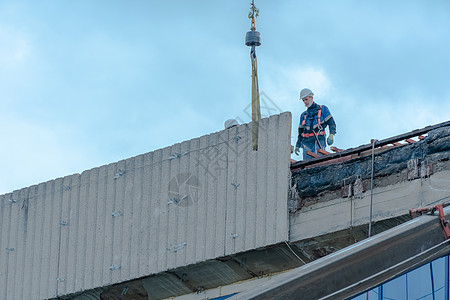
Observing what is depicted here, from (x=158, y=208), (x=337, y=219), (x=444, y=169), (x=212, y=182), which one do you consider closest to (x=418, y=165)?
(x=444, y=169)

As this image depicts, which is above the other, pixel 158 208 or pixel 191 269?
pixel 158 208

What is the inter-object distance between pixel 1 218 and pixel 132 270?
14.7 ft

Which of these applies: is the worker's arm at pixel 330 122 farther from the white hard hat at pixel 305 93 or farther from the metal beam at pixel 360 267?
the metal beam at pixel 360 267

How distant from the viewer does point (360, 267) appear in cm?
680

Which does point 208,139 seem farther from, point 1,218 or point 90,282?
point 1,218

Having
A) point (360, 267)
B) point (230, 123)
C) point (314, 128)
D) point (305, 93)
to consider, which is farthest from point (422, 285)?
point (305, 93)

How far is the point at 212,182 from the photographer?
15.9 m

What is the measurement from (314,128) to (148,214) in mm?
3353

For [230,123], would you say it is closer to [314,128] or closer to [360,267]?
[314,128]

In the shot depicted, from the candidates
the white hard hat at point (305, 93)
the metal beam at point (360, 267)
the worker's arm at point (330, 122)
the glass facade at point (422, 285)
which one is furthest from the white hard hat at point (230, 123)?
the metal beam at point (360, 267)

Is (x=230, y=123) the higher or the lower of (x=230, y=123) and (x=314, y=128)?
the higher

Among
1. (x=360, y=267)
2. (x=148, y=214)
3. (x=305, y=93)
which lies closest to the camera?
(x=360, y=267)

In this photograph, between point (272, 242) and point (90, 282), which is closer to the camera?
point (272, 242)

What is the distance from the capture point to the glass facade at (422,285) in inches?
317
